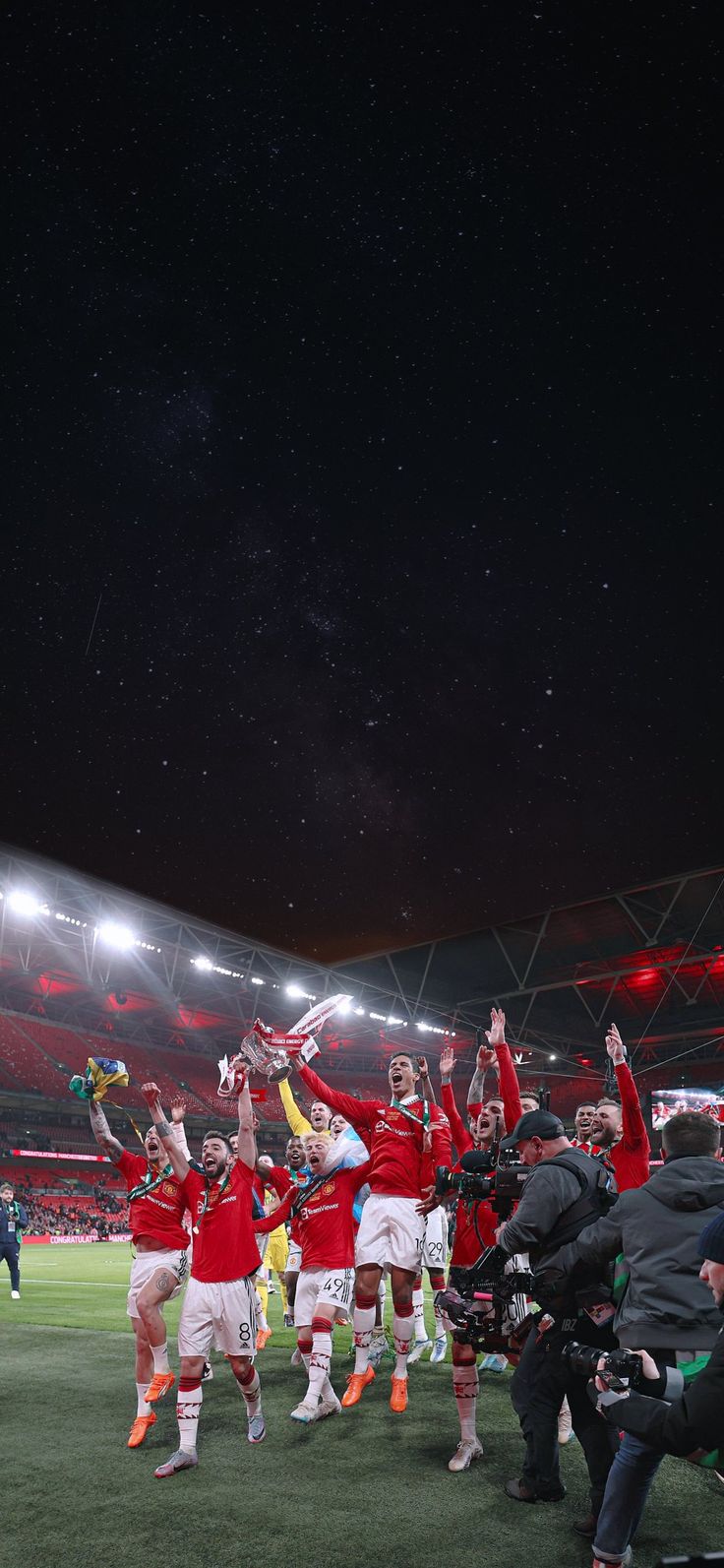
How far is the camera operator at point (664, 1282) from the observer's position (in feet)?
12.4

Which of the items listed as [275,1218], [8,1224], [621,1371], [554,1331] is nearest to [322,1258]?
[275,1218]

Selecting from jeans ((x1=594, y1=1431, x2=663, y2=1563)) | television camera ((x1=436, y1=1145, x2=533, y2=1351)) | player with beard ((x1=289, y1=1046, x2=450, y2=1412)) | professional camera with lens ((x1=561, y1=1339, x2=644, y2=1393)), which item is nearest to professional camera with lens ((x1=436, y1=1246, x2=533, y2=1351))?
television camera ((x1=436, y1=1145, x2=533, y2=1351))

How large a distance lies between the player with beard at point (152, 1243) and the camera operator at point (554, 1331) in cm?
321

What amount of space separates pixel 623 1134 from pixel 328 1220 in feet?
9.26

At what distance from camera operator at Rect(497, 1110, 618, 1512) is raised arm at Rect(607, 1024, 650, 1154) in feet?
3.08

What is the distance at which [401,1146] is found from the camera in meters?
7.71

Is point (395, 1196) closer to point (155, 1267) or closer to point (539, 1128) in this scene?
point (155, 1267)

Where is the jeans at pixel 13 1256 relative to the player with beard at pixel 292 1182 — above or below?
below

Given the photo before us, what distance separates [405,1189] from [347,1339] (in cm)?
484

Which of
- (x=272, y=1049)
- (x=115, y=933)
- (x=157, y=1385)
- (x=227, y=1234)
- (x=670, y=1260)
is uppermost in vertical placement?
(x=115, y=933)

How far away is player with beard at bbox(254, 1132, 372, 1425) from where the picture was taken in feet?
22.8

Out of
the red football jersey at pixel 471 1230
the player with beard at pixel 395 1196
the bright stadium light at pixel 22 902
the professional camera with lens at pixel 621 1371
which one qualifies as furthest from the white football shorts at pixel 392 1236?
the bright stadium light at pixel 22 902

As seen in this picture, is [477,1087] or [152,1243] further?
[477,1087]

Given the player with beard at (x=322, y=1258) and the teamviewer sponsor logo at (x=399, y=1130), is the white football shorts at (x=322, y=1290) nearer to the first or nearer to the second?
the player with beard at (x=322, y=1258)
